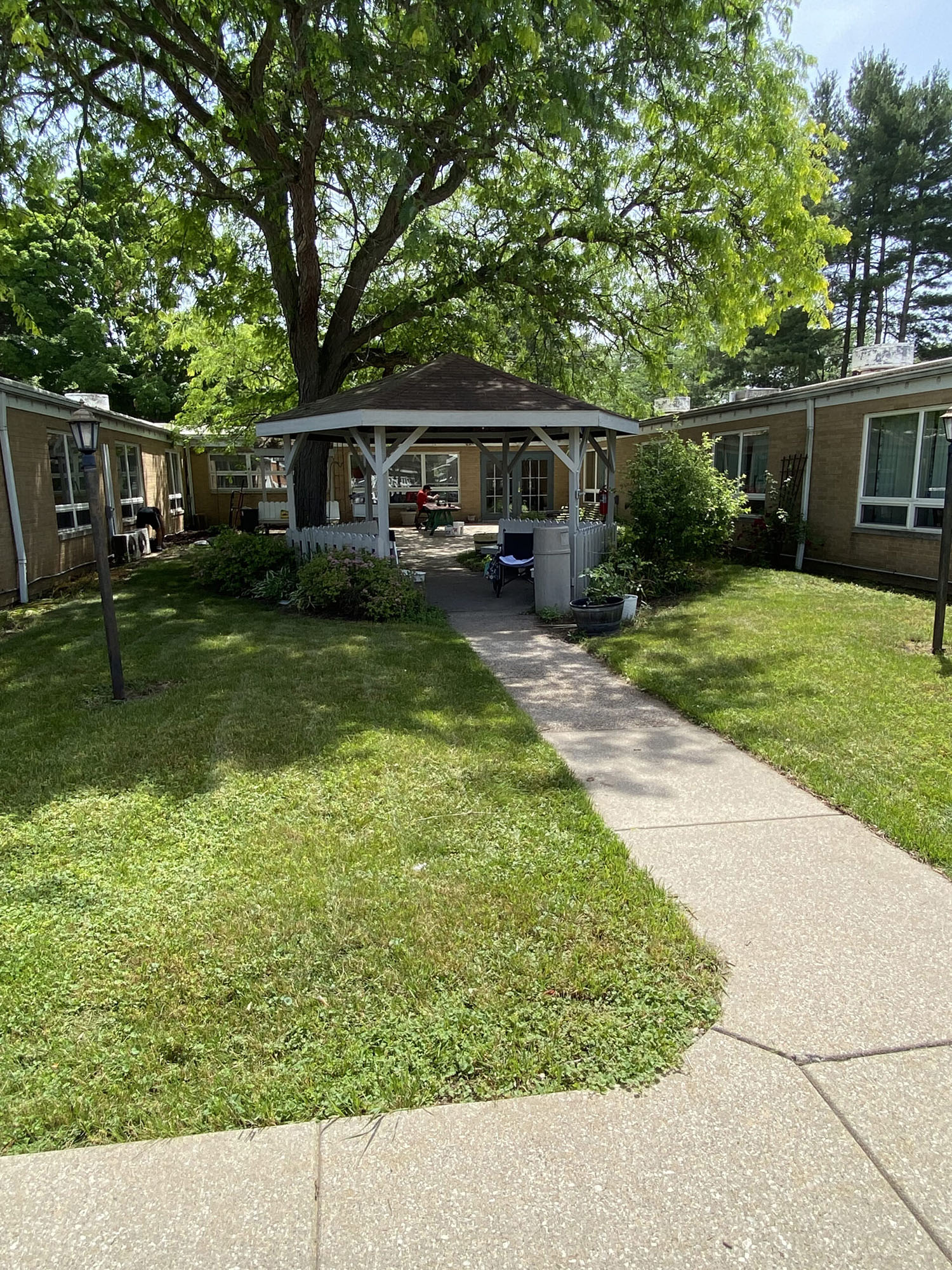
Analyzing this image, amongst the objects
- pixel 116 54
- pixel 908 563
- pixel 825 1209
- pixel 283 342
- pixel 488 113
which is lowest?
pixel 825 1209

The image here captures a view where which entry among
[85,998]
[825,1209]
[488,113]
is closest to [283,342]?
[488,113]

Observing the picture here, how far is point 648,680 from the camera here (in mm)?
7145

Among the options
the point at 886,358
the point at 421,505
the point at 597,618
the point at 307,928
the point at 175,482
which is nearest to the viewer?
the point at 307,928

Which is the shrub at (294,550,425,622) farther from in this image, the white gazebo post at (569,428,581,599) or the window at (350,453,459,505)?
the window at (350,453,459,505)

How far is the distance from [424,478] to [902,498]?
1658 centimetres

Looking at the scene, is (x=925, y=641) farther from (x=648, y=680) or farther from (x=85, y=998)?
(x=85, y=998)

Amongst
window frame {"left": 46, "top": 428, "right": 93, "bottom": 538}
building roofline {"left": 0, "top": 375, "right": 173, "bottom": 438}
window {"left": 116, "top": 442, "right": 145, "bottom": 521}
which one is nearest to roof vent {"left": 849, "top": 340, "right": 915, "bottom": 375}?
building roofline {"left": 0, "top": 375, "right": 173, "bottom": 438}

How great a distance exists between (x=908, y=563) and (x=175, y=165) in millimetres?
12617

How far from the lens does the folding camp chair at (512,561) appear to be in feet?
39.8

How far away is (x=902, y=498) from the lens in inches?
462

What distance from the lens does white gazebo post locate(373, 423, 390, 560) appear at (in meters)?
10.3

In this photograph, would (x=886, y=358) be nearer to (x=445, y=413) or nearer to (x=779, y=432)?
(x=779, y=432)

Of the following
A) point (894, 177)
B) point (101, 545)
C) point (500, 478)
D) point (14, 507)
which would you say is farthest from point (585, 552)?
point (894, 177)

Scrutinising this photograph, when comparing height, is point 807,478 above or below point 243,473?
below
